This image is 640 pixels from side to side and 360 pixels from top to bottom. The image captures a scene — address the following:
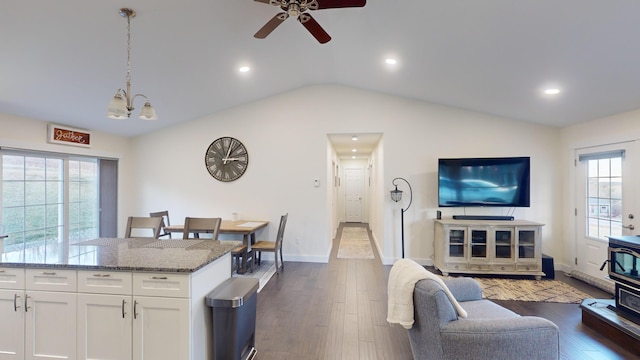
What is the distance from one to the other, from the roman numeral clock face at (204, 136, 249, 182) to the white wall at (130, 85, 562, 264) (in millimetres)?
119

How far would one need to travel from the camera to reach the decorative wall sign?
4430 millimetres

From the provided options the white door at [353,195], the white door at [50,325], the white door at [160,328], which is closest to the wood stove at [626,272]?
the white door at [160,328]

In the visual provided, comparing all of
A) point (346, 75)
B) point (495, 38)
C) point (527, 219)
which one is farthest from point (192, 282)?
point (527, 219)

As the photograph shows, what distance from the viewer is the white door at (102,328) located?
6.42ft

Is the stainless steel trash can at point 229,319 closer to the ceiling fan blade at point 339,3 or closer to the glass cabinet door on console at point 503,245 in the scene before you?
the ceiling fan blade at point 339,3

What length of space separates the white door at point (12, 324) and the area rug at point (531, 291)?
14.9ft

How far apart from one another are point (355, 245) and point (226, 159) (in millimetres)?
3412

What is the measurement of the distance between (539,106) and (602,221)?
1.82 meters

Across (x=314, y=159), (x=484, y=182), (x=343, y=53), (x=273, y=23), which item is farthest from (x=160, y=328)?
(x=484, y=182)

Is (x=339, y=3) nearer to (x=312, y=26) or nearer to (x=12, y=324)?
(x=312, y=26)

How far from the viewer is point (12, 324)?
2.06 metres

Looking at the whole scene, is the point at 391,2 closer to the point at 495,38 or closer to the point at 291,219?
the point at 495,38

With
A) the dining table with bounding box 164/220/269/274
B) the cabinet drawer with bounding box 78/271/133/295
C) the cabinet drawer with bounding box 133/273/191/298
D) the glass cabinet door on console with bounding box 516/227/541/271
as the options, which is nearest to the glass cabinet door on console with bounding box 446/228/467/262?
the glass cabinet door on console with bounding box 516/227/541/271

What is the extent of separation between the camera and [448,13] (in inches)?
103
